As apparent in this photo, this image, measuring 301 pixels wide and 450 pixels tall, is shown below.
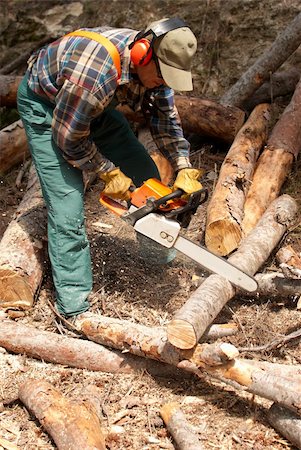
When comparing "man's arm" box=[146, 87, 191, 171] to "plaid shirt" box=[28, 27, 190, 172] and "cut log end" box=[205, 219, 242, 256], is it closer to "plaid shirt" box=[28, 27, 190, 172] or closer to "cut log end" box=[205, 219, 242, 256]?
"plaid shirt" box=[28, 27, 190, 172]

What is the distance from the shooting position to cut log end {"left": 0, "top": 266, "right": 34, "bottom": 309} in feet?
13.1

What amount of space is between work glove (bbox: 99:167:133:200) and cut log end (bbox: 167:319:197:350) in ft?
2.90

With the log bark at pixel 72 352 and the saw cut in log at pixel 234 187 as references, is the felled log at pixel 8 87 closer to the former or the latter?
the saw cut in log at pixel 234 187

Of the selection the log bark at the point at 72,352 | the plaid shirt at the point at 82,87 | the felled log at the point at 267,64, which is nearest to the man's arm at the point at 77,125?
the plaid shirt at the point at 82,87

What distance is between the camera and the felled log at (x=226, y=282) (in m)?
3.22

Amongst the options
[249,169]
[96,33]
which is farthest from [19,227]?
[249,169]

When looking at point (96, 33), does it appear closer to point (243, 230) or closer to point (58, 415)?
point (243, 230)

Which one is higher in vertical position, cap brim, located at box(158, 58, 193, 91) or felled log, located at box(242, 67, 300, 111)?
cap brim, located at box(158, 58, 193, 91)

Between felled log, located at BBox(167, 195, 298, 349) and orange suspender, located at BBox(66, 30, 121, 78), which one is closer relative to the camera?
felled log, located at BBox(167, 195, 298, 349)

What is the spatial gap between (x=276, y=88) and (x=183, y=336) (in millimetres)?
3562

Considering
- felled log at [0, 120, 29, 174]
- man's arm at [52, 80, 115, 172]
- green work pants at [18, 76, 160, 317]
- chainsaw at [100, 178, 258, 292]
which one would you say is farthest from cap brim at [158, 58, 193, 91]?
felled log at [0, 120, 29, 174]

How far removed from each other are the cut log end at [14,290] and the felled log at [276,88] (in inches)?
119

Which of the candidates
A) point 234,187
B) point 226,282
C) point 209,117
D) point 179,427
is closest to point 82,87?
point 226,282

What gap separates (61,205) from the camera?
3.88m
